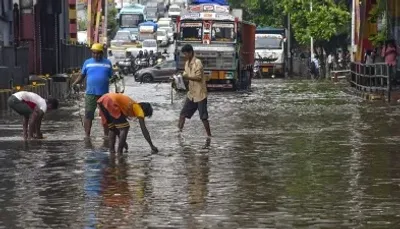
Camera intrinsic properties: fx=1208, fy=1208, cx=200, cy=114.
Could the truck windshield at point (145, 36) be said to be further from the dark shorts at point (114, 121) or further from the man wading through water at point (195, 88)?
the dark shorts at point (114, 121)

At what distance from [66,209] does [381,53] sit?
26552 millimetres

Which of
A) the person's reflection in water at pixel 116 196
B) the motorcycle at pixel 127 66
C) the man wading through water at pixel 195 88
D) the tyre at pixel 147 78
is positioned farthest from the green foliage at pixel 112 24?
the person's reflection in water at pixel 116 196

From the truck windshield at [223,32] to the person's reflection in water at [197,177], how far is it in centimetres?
2533

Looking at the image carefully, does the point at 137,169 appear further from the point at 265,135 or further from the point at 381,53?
the point at 381,53

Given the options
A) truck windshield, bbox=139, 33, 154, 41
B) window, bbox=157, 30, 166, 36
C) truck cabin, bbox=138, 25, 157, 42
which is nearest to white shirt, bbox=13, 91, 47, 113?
truck windshield, bbox=139, 33, 154, 41

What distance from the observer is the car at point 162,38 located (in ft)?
313

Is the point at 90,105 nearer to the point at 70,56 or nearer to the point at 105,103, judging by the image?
the point at 105,103

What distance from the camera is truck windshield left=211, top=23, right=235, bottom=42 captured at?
147 ft

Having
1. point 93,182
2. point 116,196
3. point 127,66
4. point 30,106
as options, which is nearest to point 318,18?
point 127,66

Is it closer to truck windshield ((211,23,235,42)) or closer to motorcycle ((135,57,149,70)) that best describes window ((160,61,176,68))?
→ motorcycle ((135,57,149,70))

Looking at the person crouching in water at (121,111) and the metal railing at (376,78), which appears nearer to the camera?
the person crouching in water at (121,111)

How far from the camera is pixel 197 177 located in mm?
15133

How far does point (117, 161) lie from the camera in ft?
56.4

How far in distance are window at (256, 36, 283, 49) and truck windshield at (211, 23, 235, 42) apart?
90.6ft
